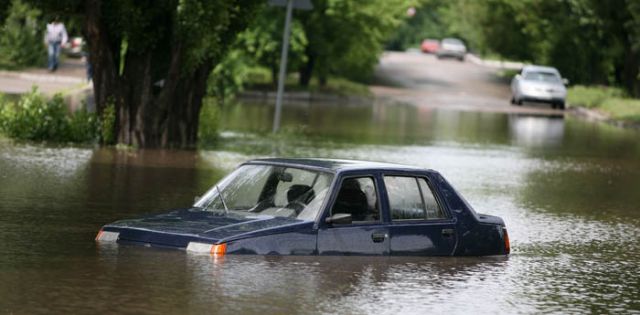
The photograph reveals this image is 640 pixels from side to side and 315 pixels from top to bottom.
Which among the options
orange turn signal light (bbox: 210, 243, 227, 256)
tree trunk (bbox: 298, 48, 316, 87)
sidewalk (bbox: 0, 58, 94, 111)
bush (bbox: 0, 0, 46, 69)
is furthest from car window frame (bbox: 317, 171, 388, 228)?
tree trunk (bbox: 298, 48, 316, 87)

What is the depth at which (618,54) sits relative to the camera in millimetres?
60312

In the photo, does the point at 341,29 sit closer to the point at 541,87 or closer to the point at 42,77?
the point at 541,87

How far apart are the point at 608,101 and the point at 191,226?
43.0 metres

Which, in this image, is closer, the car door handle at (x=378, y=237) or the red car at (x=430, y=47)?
the car door handle at (x=378, y=237)

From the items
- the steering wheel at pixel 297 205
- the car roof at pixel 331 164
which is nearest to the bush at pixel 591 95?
the car roof at pixel 331 164

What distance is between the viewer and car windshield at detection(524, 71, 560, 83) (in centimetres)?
5641

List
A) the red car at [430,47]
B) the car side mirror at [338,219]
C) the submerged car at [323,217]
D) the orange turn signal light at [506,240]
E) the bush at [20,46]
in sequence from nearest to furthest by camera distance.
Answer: the submerged car at [323,217] → the car side mirror at [338,219] → the orange turn signal light at [506,240] → the bush at [20,46] → the red car at [430,47]

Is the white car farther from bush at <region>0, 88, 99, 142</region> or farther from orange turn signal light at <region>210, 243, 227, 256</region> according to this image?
orange turn signal light at <region>210, 243, 227, 256</region>

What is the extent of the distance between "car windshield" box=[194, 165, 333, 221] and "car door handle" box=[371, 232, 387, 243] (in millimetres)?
600

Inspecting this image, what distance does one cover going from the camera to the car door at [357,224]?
11.9m

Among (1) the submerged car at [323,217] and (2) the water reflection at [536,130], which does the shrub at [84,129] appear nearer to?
(2) the water reflection at [536,130]

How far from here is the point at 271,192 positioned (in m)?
12.4

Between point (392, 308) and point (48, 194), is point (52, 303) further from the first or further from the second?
point (48, 194)

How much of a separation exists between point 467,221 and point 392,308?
2.91 meters
